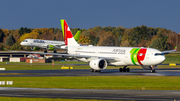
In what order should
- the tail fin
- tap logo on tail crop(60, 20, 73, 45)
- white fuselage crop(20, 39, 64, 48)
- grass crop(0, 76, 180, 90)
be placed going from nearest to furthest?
grass crop(0, 76, 180, 90)
the tail fin
tap logo on tail crop(60, 20, 73, 45)
white fuselage crop(20, 39, 64, 48)

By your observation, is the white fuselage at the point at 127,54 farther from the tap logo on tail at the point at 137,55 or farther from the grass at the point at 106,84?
the grass at the point at 106,84

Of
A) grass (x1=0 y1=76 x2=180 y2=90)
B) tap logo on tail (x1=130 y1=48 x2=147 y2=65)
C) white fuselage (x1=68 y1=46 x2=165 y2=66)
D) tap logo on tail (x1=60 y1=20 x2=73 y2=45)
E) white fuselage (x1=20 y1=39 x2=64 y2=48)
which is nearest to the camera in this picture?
grass (x1=0 y1=76 x2=180 y2=90)

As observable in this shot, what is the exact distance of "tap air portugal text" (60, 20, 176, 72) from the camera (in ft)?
184

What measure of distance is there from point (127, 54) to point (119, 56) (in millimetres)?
1836

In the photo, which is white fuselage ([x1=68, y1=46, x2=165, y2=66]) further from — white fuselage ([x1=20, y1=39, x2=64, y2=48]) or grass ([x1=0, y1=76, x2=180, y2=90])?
white fuselage ([x1=20, y1=39, x2=64, y2=48])

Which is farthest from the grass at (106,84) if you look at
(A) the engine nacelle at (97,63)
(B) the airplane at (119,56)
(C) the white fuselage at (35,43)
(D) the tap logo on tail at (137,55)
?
(C) the white fuselage at (35,43)

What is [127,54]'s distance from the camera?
58656 mm

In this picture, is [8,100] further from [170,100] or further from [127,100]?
[170,100]

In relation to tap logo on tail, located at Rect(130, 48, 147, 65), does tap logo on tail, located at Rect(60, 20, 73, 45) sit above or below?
above

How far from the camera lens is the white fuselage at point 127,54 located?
5581 cm

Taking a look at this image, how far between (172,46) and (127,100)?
169051mm

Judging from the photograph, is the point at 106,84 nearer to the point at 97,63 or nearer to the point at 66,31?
the point at 97,63

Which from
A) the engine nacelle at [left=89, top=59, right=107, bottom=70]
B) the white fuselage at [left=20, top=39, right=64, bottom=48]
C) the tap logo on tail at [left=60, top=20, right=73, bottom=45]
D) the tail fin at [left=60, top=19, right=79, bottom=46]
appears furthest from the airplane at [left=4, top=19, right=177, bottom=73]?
the white fuselage at [left=20, top=39, right=64, bottom=48]

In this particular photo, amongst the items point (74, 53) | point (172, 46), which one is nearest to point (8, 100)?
point (74, 53)
